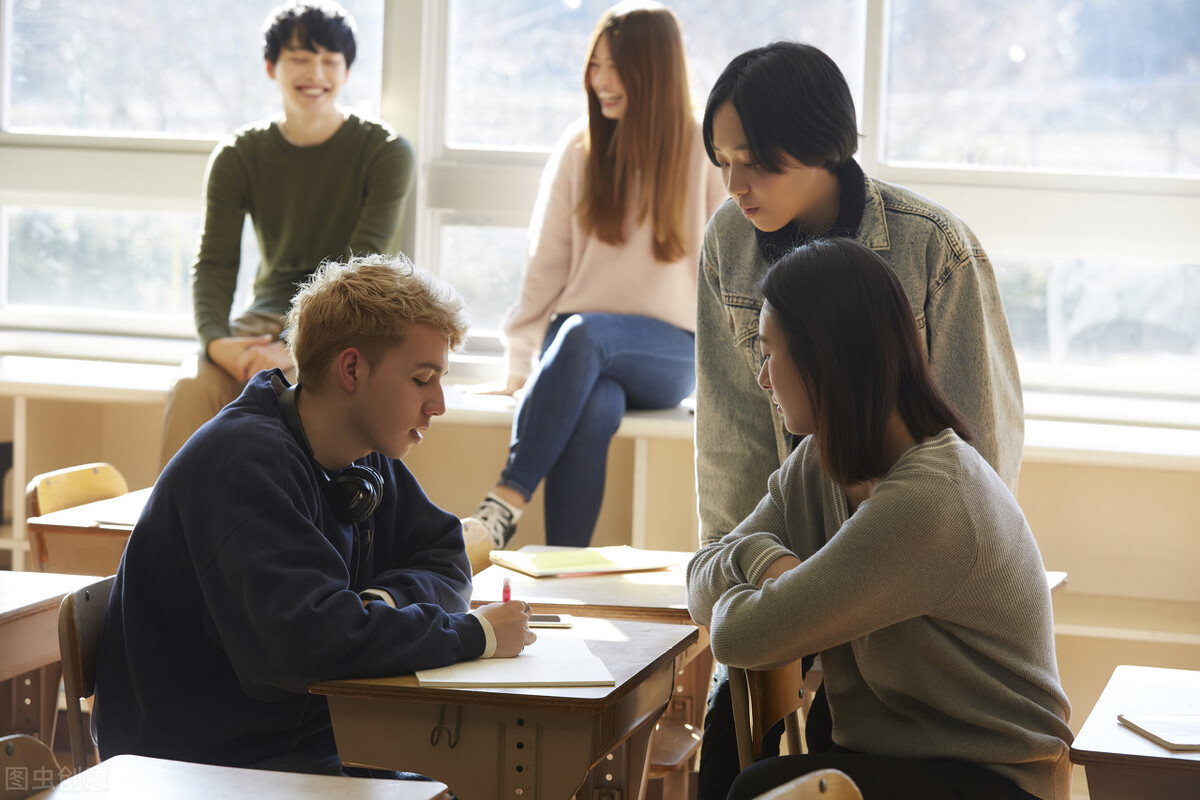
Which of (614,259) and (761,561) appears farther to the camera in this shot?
(614,259)

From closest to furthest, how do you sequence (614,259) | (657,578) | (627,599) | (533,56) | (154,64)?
(627,599), (657,578), (614,259), (533,56), (154,64)

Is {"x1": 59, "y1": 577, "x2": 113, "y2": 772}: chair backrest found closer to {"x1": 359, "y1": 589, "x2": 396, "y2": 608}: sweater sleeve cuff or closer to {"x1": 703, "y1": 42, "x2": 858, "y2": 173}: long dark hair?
{"x1": 359, "y1": 589, "x2": 396, "y2": 608}: sweater sleeve cuff

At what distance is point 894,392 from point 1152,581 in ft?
7.59

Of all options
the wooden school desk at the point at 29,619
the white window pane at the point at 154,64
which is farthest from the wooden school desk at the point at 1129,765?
the white window pane at the point at 154,64

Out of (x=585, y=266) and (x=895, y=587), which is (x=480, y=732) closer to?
(x=895, y=587)

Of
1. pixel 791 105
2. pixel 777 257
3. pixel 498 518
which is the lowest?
pixel 498 518

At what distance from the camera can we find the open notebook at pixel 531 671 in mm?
1461

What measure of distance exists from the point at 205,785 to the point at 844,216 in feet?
4.22

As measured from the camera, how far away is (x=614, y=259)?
139 inches

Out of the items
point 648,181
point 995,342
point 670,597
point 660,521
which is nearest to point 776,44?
point 995,342

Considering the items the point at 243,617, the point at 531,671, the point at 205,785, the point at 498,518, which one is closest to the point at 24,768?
the point at 205,785

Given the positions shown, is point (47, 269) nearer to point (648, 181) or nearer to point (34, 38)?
point (34, 38)

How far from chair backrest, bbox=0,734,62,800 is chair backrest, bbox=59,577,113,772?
40 centimetres

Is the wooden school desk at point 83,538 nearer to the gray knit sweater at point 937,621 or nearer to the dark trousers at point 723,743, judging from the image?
the dark trousers at point 723,743
